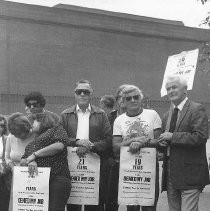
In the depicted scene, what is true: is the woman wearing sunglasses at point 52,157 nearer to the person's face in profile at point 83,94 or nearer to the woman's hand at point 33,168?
the woman's hand at point 33,168

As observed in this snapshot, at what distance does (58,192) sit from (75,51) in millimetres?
30120

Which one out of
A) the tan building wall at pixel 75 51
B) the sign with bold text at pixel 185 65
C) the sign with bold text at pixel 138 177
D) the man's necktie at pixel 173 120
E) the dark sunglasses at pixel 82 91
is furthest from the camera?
the tan building wall at pixel 75 51

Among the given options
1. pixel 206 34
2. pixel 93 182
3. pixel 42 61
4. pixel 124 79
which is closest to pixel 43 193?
pixel 93 182

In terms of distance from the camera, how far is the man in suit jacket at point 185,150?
5266mm

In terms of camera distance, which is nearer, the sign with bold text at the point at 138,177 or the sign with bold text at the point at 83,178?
the sign with bold text at the point at 138,177

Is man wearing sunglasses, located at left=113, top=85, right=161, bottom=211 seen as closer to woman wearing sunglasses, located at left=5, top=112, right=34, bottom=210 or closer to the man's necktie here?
the man's necktie

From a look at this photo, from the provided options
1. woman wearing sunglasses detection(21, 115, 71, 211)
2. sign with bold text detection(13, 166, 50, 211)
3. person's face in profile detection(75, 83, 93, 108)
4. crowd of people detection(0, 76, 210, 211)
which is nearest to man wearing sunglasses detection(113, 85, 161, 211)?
crowd of people detection(0, 76, 210, 211)

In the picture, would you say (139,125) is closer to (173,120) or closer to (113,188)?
(173,120)

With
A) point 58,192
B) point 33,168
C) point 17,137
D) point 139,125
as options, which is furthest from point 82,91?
point 58,192

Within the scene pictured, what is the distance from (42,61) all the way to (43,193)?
94.2 ft

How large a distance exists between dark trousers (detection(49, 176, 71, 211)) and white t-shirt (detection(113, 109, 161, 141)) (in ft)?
3.04

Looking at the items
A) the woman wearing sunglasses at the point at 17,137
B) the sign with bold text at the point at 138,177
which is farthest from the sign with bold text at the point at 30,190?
the sign with bold text at the point at 138,177

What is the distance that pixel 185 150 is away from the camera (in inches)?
210

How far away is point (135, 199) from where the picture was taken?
578 cm
